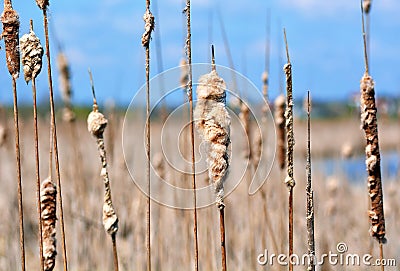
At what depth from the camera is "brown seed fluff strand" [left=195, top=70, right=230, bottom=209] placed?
1165 mm

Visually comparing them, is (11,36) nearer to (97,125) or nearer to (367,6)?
(97,125)

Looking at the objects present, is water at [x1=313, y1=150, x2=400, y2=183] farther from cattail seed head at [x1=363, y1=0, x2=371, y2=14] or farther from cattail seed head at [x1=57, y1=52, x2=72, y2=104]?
cattail seed head at [x1=363, y1=0, x2=371, y2=14]

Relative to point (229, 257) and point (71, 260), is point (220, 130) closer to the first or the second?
point (229, 257)

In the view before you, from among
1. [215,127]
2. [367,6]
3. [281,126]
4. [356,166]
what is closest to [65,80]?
[281,126]

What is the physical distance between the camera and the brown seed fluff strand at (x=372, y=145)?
125 centimetres

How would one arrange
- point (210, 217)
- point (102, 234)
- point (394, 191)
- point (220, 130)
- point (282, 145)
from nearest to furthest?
point (220, 130), point (282, 145), point (210, 217), point (102, 234), point (394, 191)

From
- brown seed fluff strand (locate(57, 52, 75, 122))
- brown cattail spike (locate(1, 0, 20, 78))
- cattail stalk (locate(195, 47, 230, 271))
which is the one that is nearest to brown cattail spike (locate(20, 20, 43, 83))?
brown cattail spike (locate(1, 0, 20, 78))

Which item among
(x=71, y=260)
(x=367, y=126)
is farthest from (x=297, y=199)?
(x=367, y=126)

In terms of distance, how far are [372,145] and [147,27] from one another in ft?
1.75

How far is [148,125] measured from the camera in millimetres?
1248

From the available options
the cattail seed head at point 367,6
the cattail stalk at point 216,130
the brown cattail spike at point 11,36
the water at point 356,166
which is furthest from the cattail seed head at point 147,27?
the water at point 356,166

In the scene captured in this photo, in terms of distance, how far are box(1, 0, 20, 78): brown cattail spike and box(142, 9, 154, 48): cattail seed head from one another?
250 mm

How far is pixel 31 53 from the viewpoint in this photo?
1.16 meters

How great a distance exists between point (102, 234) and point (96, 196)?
25.3 inches
